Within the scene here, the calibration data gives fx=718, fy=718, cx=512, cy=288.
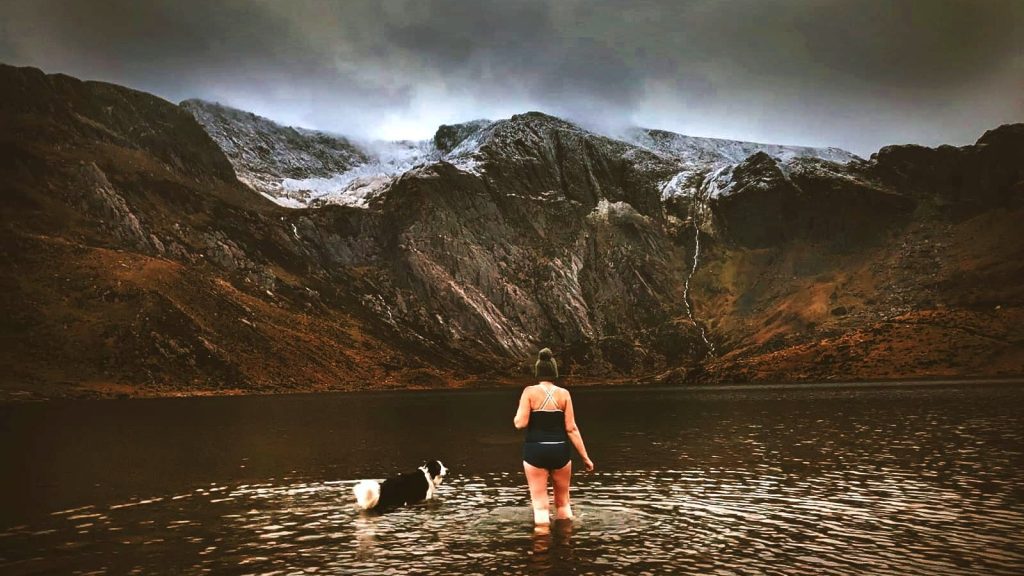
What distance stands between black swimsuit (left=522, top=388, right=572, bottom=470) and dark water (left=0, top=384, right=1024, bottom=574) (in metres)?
2.21

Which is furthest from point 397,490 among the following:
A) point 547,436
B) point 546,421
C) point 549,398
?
point 549,398

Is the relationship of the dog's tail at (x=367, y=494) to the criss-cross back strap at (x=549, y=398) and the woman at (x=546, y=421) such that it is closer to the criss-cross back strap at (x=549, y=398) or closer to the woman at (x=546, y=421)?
the woman at (x=546, y=421)

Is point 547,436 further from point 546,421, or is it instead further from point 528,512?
point 528,512

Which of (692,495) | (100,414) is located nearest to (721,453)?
(692,495)

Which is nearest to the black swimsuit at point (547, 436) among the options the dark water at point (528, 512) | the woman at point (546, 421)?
the woman at point (546, 421)

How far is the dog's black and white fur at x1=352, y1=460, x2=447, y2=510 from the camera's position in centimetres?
2502

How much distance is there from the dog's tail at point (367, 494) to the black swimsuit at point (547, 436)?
8419 millimetres

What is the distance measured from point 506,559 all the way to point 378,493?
354 inches

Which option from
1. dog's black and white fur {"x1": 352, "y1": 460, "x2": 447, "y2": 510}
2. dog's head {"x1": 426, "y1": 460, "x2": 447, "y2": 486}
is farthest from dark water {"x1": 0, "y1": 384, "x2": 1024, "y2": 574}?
dog's head {"x1": 426, "y1": 460, "x2": 447, "y2": 486}

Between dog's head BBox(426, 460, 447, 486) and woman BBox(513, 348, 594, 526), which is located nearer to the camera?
woman BBox(513, 348, 594, 526)

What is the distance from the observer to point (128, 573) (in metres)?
17.4

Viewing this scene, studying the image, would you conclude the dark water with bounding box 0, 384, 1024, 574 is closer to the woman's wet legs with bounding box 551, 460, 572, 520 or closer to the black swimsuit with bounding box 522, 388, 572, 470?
the woman's wet legs with bounding box 551, 460, 572, 520

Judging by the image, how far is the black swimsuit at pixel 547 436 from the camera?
18.7 meters

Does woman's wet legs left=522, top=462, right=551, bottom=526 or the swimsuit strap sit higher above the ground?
the swimsuit strap
